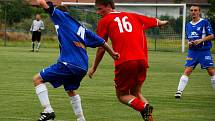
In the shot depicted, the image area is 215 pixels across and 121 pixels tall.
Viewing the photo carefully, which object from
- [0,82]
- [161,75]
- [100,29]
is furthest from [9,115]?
[161,75]

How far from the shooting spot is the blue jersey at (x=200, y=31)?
1428 centimetres

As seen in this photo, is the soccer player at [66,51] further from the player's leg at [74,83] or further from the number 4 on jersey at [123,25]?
the number 4 on jersey at [123,25]

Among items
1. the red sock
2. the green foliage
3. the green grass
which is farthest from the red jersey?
the green foliage

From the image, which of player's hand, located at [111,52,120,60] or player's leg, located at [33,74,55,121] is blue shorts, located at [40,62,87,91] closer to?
player's leg, located at [33,74,55,121]

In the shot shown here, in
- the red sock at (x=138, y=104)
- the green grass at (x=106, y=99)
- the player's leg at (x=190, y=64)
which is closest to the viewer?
the red sock at (x=138, y=104)

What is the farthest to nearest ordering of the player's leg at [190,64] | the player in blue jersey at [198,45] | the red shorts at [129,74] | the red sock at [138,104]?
1. the player's leg at [190,64]
2. the player in blue jersey at [198,45]
3. the red sock at [138,104]
4. the red shorts at [129,74]

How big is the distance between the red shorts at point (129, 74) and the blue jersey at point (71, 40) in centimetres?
52

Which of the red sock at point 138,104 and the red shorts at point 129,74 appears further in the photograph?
the red sock at point 138,104

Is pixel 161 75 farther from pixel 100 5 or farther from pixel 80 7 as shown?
pixel 80 7

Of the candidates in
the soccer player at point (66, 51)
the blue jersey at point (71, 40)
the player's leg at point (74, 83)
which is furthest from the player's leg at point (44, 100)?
the blue jersey at point (71, 40)

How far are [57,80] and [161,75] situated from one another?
457 inches

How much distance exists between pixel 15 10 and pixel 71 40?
40270 mm

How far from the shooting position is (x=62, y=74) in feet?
31.3

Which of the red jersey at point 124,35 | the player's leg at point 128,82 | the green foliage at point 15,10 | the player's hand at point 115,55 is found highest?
the red jersey at point 124,35
